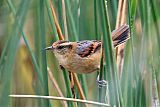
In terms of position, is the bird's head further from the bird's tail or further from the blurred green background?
the bird's tail

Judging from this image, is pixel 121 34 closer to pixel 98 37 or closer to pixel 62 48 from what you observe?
pixel 98 37

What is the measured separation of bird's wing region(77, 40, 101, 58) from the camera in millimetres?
2308

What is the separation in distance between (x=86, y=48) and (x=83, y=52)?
3 centimetres

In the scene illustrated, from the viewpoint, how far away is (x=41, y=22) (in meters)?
1.53

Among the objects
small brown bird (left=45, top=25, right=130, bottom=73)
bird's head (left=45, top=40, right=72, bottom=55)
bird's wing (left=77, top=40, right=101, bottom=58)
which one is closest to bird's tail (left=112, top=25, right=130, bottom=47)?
small brown bird (left=45, top=25, right=130, bottom=73)

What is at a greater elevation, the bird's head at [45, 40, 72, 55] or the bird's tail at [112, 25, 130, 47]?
the bird's tail at [112, 25, 130, 47]

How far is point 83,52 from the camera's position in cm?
246

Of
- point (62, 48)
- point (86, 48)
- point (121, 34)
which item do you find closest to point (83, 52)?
point (86, 48)

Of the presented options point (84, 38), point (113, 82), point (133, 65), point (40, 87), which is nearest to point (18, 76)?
point (84, 38)

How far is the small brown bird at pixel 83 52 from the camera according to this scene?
216cm

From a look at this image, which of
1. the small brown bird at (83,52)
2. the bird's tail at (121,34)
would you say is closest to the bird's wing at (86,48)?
the small brown bird at (83,52)

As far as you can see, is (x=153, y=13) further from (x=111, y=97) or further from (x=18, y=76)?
(x=18, y=76)

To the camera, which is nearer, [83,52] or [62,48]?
[62,48]

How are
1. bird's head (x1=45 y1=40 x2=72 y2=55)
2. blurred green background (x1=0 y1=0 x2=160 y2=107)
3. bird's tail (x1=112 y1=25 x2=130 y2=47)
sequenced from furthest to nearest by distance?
bird's head (x1=45 y1=40 x2=72 y2=55) < bird's tail (x1=112 y1=25 x2=130 y2=47) < blurred green background (x1=0 y1=0 x2=160 y2=107)
